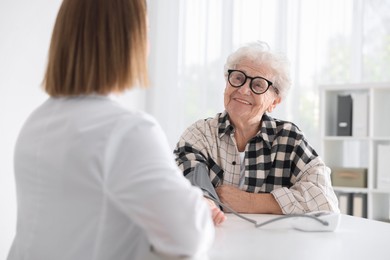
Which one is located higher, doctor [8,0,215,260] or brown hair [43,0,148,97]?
brown hair [43,0,148,97]

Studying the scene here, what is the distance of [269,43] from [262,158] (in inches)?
99.3

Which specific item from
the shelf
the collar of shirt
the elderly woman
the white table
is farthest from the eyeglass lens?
the shelf

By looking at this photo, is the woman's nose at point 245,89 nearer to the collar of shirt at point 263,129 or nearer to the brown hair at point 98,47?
the collar of shirt at point 263,129

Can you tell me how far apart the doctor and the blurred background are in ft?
9.11

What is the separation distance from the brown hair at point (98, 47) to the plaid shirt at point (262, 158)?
1045mm

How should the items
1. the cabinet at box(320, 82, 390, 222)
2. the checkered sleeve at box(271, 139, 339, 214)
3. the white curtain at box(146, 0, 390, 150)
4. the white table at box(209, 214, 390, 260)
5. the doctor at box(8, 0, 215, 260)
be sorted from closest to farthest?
1. the doctor at box(8, 0, 215, 260)
2. the white table at box(209, 214, 390, 260)
3. the checkered sleeve at box(271, 139, 339, 214)
4. the cabinet at box(320, 82, 390, 222)
5. the white curtain at box(146, 0, 390, 150)

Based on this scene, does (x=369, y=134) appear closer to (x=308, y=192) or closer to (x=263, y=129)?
(x=263, y=129)

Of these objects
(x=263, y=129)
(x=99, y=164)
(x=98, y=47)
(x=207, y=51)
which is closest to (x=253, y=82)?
(x=263, y=129)

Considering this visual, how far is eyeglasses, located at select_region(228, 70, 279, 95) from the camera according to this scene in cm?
233

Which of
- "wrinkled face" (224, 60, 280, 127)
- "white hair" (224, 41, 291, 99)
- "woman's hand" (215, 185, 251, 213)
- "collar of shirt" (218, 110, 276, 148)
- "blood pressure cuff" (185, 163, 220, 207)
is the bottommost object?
"woman's hand" (215, 185, 251, 213)

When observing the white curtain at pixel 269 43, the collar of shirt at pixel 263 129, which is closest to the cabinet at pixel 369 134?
the white curtain at pixel 269 43

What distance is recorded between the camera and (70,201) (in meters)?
1.06

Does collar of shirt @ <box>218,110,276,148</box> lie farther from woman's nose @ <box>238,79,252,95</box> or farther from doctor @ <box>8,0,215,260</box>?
doctor @ <box>8,0,215,260</box>

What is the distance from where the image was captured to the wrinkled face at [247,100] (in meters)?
2.29
